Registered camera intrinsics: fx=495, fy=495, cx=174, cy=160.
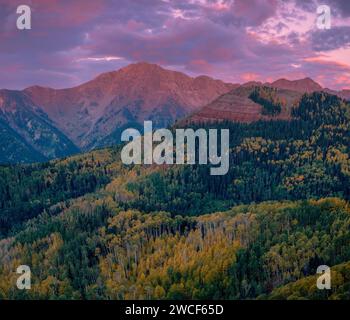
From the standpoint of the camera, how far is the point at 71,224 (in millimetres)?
164250

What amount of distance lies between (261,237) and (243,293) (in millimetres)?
26280

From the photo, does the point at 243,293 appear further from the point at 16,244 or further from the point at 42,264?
the point at 16,244

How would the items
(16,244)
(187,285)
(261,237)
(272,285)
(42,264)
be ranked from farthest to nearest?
1. (16,244)
2. (42,264)
3. (261,237)
4. (187,285)
5. (272,285)

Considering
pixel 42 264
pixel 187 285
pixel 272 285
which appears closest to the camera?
pixel 272 285
